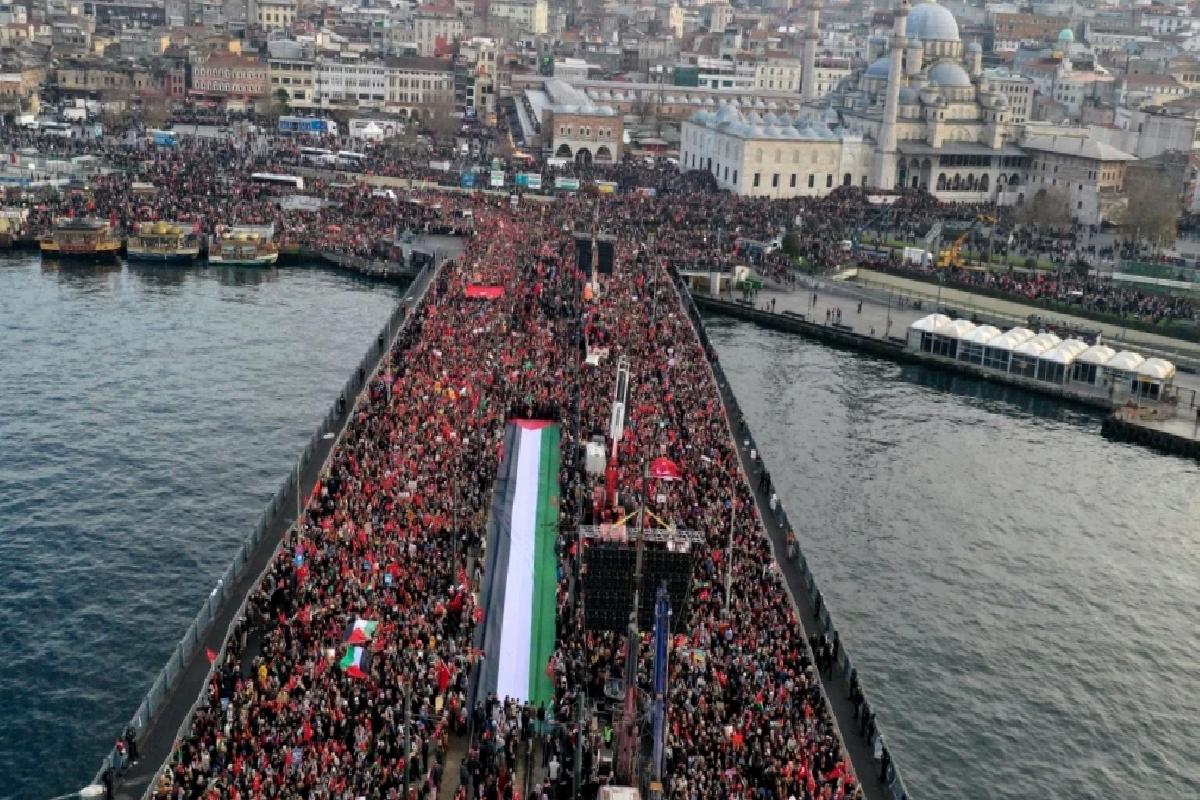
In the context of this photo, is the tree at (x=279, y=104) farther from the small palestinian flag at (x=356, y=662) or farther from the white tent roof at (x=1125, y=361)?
the small palestinian flag at (x=356, y=662)

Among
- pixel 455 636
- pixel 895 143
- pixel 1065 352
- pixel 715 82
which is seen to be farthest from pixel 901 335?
pixel 715 82

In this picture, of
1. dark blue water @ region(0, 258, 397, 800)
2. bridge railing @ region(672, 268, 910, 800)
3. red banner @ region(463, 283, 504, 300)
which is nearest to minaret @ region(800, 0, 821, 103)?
dark blue water @ region(0, 258, 397, 800)

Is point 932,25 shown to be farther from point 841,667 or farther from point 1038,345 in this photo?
point 841,667

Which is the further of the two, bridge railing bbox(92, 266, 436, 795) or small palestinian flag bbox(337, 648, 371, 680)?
small palestinian flag bbox(337, 648, 371, 680)

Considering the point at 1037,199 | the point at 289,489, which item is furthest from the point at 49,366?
the point at 1037,199

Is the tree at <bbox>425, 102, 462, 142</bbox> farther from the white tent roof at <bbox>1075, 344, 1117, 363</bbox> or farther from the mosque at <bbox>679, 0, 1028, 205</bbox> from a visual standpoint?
the white tent roof at <bbox>1075, 344, 1117, 363</bbox>

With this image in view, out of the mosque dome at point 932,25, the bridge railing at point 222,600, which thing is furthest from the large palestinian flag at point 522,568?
the mosque dome at point 932,25

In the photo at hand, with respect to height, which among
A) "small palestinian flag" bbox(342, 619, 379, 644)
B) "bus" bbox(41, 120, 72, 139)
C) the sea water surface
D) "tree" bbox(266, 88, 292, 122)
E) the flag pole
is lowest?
the sea water surface
